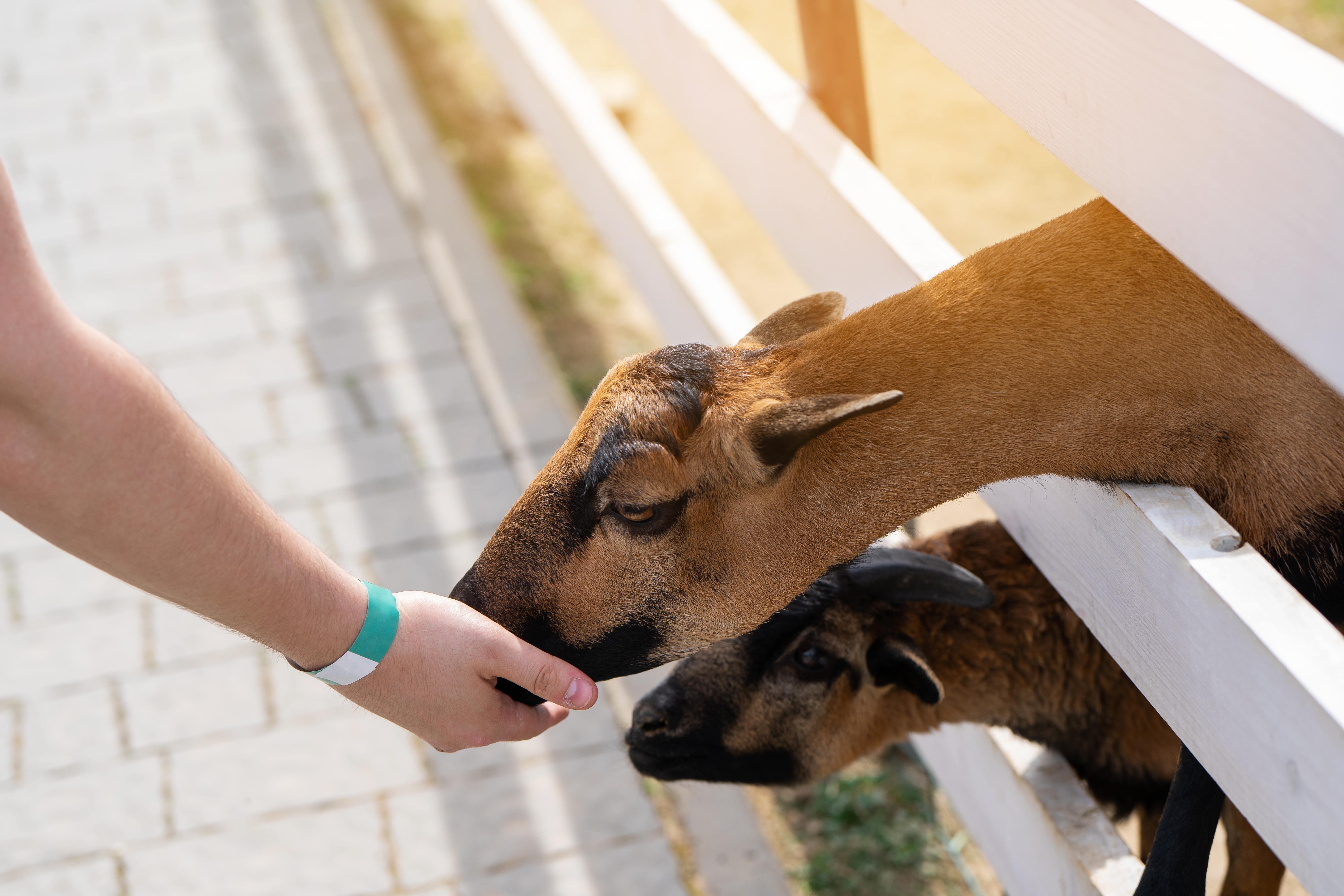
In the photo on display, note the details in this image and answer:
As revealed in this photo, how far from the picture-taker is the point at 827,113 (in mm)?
3777

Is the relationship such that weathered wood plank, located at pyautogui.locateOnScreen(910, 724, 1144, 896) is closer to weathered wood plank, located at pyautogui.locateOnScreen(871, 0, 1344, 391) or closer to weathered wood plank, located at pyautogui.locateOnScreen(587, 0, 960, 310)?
weathered wood plank, located at pyautogui.locateOnScreen(587, 0, 960, 310)

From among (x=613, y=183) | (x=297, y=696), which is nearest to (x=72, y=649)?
(x=297, y=696)

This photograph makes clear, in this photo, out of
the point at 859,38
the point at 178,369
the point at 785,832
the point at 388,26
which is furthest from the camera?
the point at 388,26

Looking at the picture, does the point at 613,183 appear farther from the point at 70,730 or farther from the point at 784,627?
the point at 70,730

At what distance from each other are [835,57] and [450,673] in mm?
2326

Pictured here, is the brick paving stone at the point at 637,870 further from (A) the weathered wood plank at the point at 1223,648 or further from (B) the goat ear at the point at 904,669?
(A) the weathered wood plank at the point at 1223,648

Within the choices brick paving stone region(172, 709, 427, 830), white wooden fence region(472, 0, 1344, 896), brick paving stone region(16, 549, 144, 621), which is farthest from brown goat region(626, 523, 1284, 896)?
brick paving stone region(16, 549, 144, 621)

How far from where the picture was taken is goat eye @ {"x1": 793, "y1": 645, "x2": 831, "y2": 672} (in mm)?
3004

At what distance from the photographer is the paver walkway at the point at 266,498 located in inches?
159

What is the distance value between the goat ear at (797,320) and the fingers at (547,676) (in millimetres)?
759

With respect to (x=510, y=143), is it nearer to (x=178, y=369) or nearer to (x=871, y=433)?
(x=178, y=369)

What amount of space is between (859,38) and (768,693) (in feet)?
6.61

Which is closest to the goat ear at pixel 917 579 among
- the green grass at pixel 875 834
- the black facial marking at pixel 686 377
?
the black facial marking at pixel 686 377

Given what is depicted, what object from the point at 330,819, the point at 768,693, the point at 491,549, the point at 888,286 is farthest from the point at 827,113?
the point at 330,819
